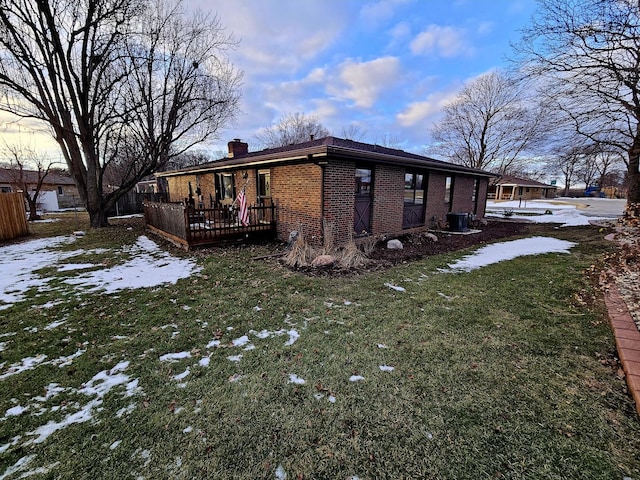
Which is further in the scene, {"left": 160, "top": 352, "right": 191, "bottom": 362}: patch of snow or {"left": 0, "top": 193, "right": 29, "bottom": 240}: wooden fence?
{"left": 0, "top": 193, "right": 29, "bottom": 240}: wooden fence

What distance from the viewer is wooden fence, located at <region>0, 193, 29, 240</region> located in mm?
9826

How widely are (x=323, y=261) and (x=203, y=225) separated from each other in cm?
471

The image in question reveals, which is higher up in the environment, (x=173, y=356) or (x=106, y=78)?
(x=106, y=78)

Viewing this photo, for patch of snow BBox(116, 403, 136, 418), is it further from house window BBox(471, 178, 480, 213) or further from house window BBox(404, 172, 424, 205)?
house window BBox(471, 178, 480, 213)

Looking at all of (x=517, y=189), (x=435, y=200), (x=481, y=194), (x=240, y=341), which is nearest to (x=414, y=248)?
(x=435, y=200)

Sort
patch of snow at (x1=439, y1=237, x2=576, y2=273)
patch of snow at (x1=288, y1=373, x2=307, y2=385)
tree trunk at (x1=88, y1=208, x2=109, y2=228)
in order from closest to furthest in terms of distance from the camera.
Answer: patch of snow at (x1=288, y1=373, x2=307, y2=385) < patch of snow at (x1=439, y1=237, x2=576, y2=273) < tree trunk at (x1=88, y1=208, x2=109, y2=228)

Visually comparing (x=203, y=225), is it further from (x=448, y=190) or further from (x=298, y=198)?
(x=448, y=190)

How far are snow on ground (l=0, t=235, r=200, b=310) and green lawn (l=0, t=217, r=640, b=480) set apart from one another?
26.2 inches

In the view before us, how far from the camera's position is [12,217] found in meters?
10.2

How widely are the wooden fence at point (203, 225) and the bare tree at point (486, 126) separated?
25.8 metres

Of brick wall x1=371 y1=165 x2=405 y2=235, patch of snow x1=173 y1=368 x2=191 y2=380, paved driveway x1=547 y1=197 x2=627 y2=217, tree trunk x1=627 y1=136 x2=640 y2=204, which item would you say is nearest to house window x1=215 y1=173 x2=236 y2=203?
brick wall x1=371 y1=165 x2=405 y2=235

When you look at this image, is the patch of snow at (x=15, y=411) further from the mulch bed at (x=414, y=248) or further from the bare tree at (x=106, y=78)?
the bare tree at (x=106, y=78)

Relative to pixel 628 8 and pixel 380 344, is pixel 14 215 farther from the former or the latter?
pixel 628 8

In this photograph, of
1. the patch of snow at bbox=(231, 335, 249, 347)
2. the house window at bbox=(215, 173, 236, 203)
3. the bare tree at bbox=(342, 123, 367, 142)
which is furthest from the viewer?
the bare tree at bbox=(342, 123, 367, 142)
